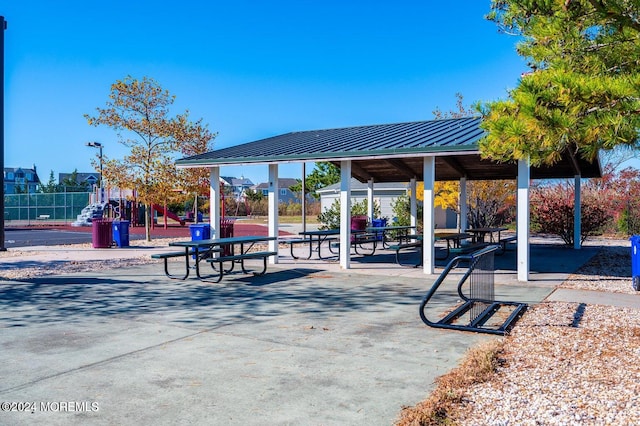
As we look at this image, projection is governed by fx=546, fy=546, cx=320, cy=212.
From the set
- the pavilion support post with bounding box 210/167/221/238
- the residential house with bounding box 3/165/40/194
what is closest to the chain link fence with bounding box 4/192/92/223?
the pavilion support post with bounding box 210/167/221/238

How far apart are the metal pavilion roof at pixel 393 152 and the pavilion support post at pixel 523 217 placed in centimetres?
107

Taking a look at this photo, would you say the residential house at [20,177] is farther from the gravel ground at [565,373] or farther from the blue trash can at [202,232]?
the gravel ground at [565,373]

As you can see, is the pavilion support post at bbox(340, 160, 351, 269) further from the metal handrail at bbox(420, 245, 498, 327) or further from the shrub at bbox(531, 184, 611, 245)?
the shrub at bbox(531, 184, 611, 245)

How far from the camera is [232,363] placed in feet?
16.9

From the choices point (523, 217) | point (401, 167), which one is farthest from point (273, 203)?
point (523, 217)

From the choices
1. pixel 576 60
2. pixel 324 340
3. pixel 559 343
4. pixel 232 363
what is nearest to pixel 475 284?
pixel 559 343

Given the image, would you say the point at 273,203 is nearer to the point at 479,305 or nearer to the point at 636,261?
the point at 479,305

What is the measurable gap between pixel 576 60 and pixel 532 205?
1751 centimetres

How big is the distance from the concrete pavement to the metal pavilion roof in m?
2.76

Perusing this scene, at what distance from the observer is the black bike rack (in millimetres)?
6328

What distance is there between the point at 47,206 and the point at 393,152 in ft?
125

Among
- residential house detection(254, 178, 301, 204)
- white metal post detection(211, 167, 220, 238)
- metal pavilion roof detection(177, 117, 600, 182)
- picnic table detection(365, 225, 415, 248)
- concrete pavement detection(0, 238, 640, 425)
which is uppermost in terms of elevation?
residential house detection(254, 178, 301, 204)

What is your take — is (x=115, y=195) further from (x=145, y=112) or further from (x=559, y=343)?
(x=559, y=343)

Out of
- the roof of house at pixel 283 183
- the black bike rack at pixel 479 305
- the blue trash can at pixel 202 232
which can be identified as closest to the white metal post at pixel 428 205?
the black bike rack at pixel 479 305
